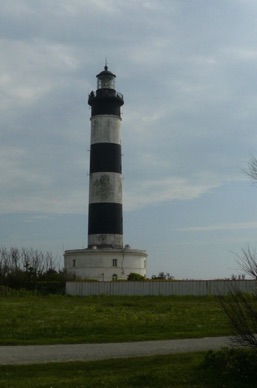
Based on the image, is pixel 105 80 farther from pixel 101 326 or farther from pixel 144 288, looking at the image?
pixel 101 326

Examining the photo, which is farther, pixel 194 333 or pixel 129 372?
pixel 194 333

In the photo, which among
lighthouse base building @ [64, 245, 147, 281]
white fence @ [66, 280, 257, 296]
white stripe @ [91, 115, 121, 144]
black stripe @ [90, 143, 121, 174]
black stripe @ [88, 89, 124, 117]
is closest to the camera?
white fence @ [66, 280, 257, 296]

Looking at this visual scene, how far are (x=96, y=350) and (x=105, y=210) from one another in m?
32.4

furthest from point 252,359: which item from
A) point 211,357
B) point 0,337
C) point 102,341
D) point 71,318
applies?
point 71,318

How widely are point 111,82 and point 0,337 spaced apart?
118 ft

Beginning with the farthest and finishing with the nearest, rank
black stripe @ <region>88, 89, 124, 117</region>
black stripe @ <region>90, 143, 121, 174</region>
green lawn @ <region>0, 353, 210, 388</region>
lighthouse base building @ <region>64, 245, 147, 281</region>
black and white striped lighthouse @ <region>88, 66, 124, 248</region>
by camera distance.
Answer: black stripe @ <region>88, 89, 124, 117</region> < black stripe @ <region>90, 143, 121, 174</region> < black and white striped lighthouse @ <region>88, 66, 124, 248</region> < lighthouse base building @ <region>64, 245, 147, 281</region> < green lawn @ <region>0, 353, 210, 388</region>

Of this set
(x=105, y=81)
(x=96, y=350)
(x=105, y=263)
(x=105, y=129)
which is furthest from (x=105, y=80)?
(x=96, y=350)

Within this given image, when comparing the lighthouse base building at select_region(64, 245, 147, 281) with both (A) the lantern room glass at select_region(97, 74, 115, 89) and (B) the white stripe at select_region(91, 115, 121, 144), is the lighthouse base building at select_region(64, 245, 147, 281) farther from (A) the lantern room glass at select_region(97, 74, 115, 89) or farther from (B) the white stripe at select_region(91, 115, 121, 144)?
(A) the lantern room glass at select_region(97, 74, 115, 89)

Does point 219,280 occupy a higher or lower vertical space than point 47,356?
higher

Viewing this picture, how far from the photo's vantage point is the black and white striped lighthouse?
45750mm

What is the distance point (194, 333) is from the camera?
1664cm

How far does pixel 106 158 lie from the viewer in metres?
46.2

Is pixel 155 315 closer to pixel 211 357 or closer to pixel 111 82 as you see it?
pixel 211 357

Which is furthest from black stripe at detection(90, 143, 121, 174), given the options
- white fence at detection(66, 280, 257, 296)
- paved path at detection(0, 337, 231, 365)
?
paved path at detection(0, 337, 231, 365)
